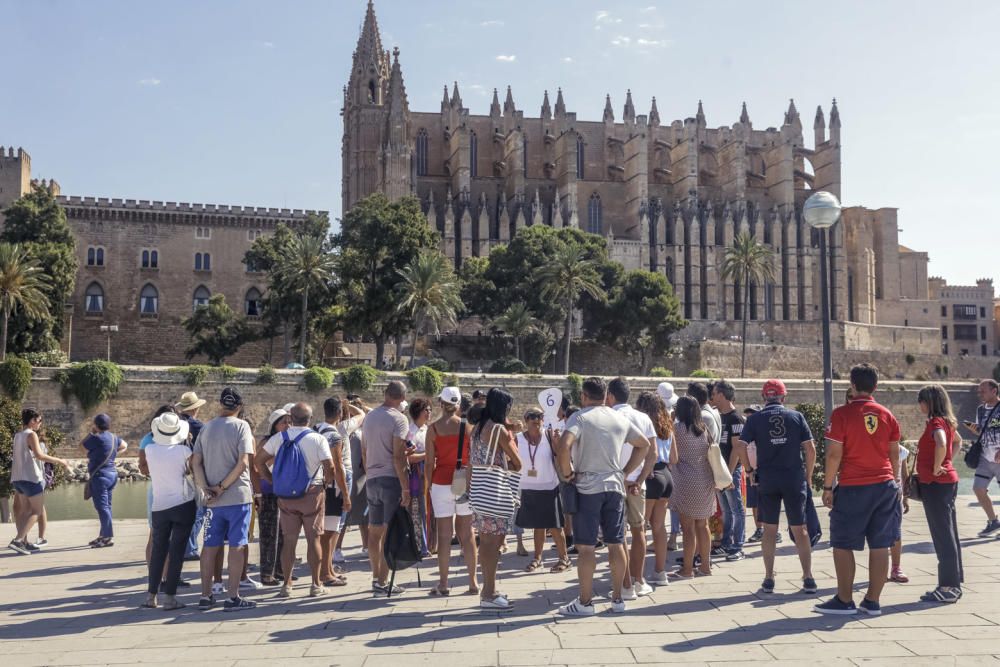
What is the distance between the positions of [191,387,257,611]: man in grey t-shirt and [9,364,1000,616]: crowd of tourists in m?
0.01

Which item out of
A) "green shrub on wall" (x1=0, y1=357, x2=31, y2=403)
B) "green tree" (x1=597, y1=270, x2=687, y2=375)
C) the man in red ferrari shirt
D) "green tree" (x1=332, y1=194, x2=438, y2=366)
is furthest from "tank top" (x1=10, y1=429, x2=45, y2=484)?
"green tree" (x1=597, y1=270, x2=687, y2=375)

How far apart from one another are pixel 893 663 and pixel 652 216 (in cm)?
5966

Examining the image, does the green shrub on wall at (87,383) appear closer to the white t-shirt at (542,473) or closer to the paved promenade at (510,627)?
the paved promenade at (510,627)

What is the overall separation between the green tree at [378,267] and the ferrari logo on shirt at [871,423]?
1232 inches

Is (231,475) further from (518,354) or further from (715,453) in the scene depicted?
(518,354)

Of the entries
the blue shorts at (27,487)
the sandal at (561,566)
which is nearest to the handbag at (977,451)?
the sandal at (561,566)

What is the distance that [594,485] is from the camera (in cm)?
675

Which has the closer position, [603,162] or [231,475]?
[231,475]

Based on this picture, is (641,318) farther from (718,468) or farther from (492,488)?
(492,488)

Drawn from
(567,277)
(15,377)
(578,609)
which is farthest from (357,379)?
(578,609)

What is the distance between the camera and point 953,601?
6938 millimetres

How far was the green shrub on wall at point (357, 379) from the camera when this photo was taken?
32062mm

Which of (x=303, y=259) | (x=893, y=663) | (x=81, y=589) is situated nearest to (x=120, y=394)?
(x=303, y=259)

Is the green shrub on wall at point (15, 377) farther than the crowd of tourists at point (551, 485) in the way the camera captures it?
Yes
